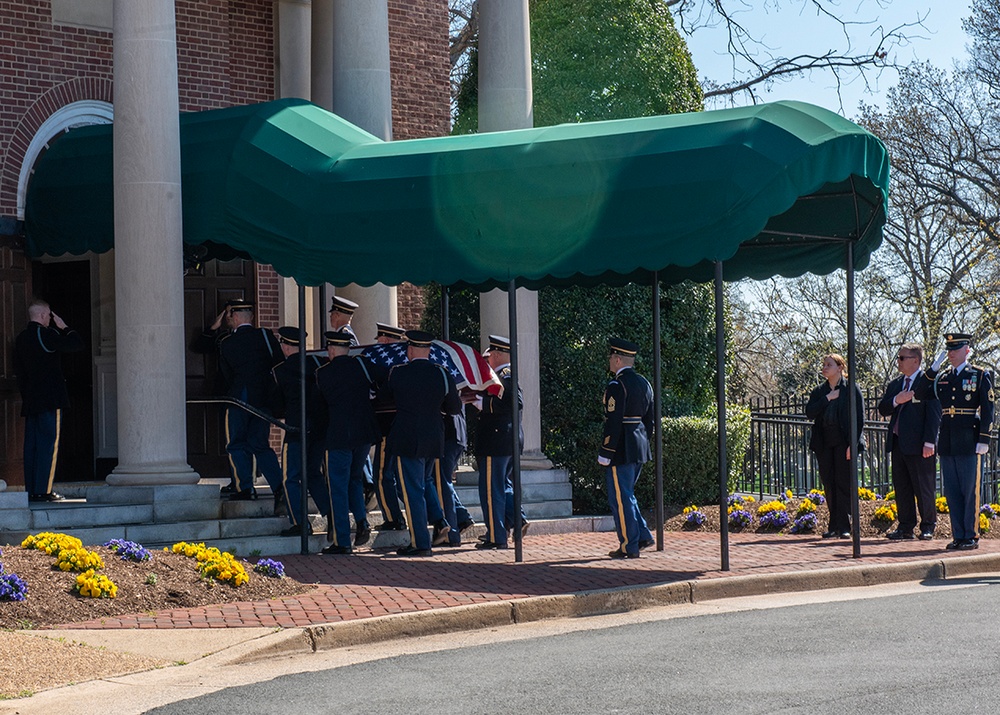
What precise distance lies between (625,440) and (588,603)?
8.73 feet

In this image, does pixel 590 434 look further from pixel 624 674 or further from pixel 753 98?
pixel 753 98

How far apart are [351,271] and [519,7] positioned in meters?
5.64

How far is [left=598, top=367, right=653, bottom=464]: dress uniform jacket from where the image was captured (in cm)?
1289

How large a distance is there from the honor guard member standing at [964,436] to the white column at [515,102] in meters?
4.87

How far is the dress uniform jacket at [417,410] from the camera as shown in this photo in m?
12.8

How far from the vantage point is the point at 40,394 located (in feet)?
45.3

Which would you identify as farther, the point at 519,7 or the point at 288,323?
the point at 288,323

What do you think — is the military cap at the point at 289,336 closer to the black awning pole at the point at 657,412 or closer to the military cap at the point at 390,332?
the military cap at the point at 390,332

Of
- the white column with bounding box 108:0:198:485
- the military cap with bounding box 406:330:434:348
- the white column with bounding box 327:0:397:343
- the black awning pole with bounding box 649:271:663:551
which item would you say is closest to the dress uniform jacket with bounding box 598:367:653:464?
the black awning pole with bounding box 649:271:663:551

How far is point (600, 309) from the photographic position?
19.1 metres

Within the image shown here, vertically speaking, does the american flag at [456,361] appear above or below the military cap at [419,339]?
below

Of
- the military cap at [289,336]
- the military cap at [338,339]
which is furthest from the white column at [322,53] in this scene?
the military cap at [338,339]

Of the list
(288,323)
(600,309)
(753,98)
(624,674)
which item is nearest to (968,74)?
(753,98)

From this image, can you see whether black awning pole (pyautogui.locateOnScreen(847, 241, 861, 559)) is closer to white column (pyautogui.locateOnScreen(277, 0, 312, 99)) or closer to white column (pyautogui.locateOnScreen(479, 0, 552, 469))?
white column (pyautogui.locateOnScreen(479, 0, 552, 469))
